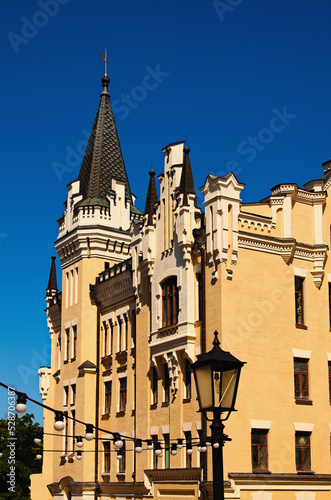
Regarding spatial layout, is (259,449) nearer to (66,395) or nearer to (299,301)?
(299,301)

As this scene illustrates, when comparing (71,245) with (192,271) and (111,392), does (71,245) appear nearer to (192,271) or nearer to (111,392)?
(111,392)

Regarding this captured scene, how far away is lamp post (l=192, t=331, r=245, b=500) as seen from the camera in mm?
11477

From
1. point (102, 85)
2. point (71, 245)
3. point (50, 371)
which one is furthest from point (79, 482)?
point (102, 85)

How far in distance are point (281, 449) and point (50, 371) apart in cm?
2126

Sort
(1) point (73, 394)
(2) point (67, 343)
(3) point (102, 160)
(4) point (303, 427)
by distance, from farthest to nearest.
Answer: (3) point (102, 160)
(2) point (67, 343)
(1) point (73, 394)
(4) point (303, 427)

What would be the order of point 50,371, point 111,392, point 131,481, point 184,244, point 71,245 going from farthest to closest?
1. point 50,371
2. point 71,245
3. point 111,392
4. point 131,481
5. point 184,244

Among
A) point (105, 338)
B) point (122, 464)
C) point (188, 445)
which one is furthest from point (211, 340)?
point (105, 338)

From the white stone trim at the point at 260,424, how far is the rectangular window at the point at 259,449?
0.20 meters

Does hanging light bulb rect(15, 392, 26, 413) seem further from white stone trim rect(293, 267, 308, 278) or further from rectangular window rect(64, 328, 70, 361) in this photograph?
rectangular window rect(64, 328, 70, 361)

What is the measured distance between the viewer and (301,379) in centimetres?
3253

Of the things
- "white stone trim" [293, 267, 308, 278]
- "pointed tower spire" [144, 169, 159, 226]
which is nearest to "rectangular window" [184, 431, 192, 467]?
"white stone trim" [293, 267, 308, 278]

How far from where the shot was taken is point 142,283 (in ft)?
122

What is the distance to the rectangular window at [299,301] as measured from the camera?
33375 mm

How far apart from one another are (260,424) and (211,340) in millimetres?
3941
